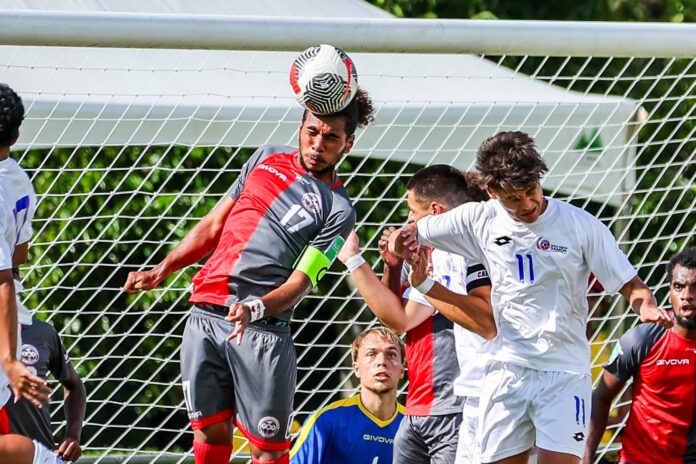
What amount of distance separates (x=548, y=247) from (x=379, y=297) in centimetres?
80

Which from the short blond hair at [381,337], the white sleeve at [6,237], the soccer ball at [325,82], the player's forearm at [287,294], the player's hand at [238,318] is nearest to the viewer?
the white sleeve at [6,237]

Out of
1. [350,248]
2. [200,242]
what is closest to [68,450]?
[200,242]

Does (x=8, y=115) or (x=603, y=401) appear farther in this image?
(x=603, y=401)

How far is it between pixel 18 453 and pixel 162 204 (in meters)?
2.92

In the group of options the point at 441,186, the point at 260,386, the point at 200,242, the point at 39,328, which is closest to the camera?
the point at 260,386

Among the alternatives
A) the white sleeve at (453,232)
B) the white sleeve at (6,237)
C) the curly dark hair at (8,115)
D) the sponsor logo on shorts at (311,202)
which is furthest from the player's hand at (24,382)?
the white sleeve at (453,232)

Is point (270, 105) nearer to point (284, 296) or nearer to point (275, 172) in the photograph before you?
point (275, 172)

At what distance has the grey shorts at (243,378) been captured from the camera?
499cm

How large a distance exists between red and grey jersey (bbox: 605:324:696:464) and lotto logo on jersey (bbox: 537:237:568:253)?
3.70 ft

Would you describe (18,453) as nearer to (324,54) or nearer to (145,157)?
(324,54)

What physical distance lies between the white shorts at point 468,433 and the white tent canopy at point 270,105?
183 centimetres

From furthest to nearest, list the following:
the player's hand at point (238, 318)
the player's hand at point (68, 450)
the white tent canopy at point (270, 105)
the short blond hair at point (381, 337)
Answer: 1. the white tent canopy at point (270, 105)
2. the short blond hair at point (381, 337)
3. the player's hand at point (68, 450)
4. the player's hand at point (238, 318)

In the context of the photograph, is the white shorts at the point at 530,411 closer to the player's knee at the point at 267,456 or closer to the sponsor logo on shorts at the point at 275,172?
the player's knee at the point at 267,456

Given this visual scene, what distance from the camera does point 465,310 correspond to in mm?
4977
